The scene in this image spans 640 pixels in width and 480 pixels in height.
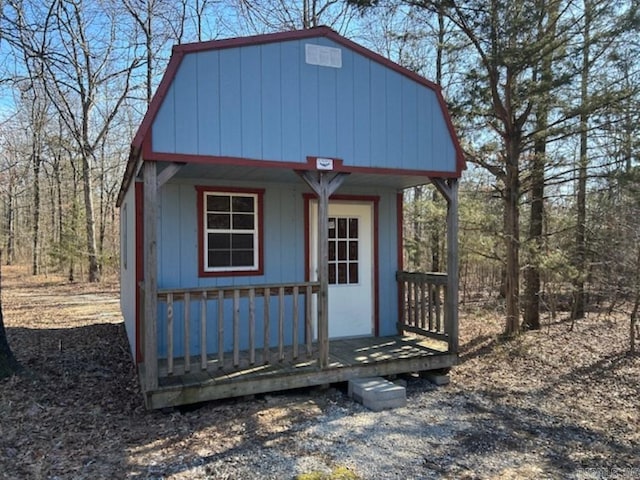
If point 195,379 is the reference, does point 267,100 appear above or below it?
above

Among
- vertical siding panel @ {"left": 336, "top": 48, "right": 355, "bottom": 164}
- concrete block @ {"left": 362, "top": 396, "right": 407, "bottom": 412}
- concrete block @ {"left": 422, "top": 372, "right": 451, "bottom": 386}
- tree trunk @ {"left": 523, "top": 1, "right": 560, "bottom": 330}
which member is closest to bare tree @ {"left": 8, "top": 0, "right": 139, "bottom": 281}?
vertical siding panel @ {"left": 336, "top": 48, "right": 355, "bottom": 164}

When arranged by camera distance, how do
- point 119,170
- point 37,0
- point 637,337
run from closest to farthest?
point 637,337 < point 37,0 < point 119,170

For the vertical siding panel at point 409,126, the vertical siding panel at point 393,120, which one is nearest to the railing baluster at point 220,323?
the vertical siding panel at point 393,120

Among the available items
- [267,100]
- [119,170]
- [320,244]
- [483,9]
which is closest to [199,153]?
[267,100]

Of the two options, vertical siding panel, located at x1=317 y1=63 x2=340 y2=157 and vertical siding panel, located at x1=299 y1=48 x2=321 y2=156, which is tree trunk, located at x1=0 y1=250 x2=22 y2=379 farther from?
vertical siding panel, located at x1=317 y1=63 x2=340 y2=157

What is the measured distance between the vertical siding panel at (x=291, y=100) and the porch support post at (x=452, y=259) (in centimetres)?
195

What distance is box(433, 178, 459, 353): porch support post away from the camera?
19.3 ft

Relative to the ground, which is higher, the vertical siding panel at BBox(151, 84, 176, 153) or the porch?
the vertical siding panel at BBox(151, 84, 176, 153)

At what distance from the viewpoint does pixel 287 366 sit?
208 inches

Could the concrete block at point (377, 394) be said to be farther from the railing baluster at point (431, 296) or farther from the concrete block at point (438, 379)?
the railing baluster at point (431, 296)

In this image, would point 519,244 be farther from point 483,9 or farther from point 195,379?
point 195,379

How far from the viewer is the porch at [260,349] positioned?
4617 millimetres

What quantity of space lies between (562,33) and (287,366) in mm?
6046

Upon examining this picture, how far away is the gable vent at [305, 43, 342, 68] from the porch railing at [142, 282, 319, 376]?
2.44 metres
